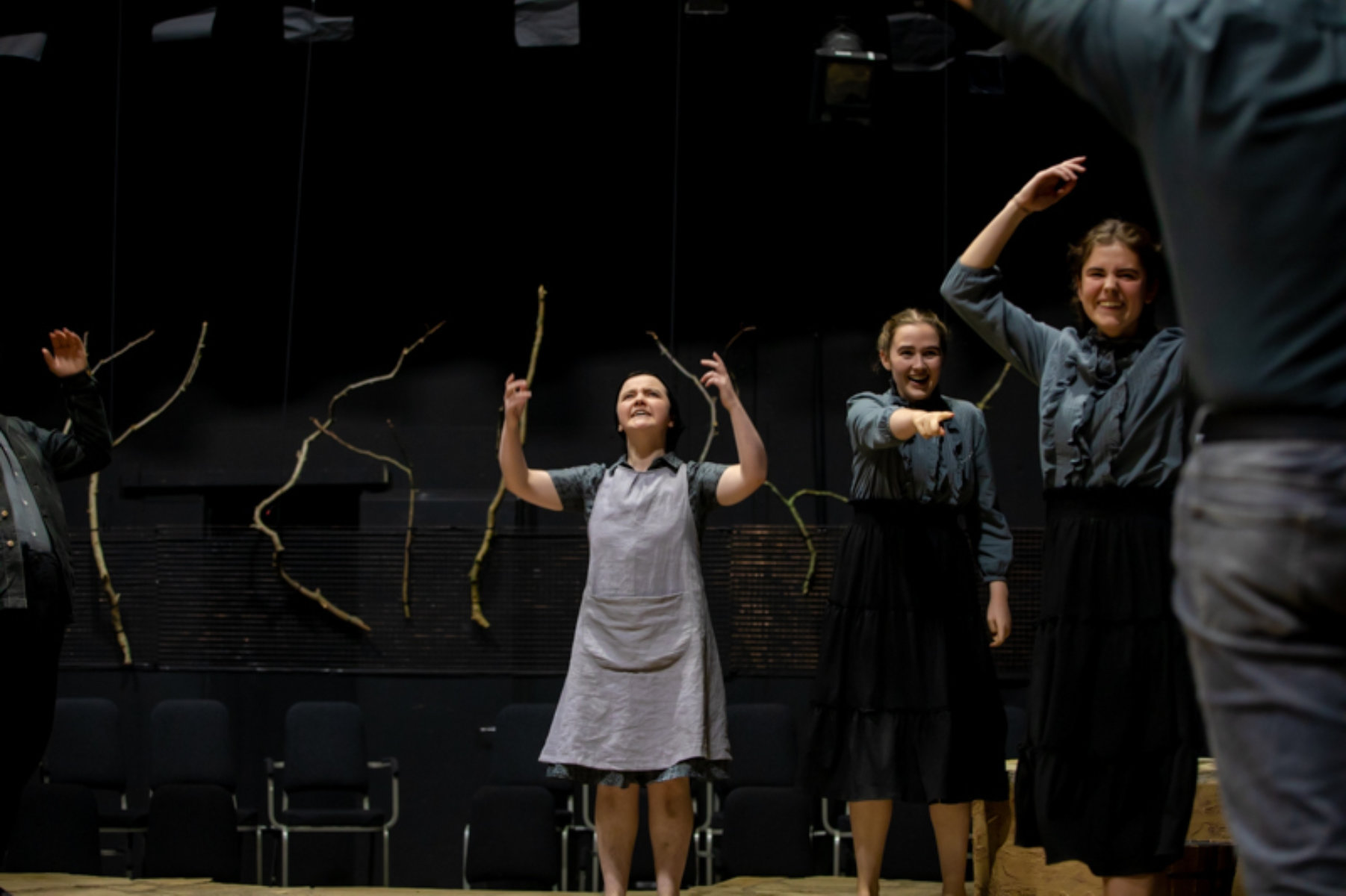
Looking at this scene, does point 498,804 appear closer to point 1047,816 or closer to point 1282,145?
point 1047,816

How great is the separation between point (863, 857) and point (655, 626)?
744mm

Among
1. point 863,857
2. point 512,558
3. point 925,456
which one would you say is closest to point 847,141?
point 512,558

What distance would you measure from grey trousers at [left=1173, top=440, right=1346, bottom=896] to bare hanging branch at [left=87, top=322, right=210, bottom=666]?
5144mm

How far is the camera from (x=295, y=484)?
18.8 feet

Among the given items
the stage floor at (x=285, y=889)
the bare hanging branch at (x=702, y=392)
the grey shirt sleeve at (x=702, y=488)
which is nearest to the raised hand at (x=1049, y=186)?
the grey shirt sleeve at (x=702, y=488)

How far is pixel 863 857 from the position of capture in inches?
121

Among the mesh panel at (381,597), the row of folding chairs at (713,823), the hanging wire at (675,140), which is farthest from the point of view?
the hanging wire at (675,140)

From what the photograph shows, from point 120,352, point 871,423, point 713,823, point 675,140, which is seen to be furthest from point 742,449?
point 120,352

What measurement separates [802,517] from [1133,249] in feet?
10.6

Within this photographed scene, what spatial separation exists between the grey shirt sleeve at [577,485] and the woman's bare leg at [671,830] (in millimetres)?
751

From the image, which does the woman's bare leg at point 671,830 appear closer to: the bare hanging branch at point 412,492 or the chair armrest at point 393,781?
the chair armrest at point 393,781

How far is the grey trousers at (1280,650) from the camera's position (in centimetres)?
97

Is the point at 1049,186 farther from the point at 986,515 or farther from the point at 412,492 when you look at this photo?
the point at 412,492

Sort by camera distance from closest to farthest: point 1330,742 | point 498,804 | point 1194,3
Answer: point 1330,742, point 1194,3, point 498,804
